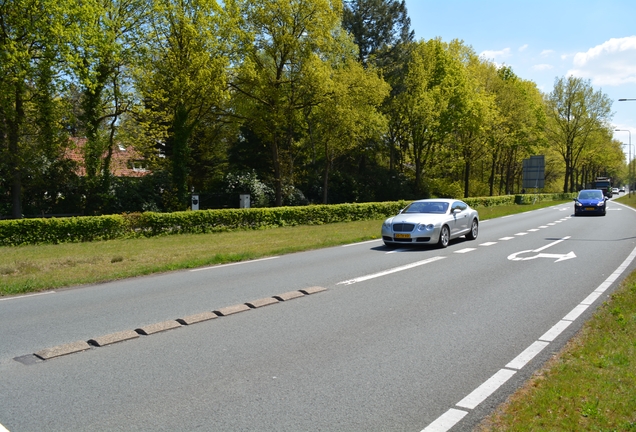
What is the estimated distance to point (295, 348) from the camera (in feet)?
18.3

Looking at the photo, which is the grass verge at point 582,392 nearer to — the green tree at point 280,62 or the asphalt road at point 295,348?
the asphalt road at point 295,348

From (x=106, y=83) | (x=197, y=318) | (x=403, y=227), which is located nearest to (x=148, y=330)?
(x=197, y=318)

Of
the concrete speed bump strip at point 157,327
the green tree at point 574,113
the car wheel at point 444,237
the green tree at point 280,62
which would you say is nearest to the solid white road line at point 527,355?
the concrete speed bump strip at point 157,327

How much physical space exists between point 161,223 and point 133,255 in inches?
255

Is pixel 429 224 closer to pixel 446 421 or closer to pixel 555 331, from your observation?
pixel 555 331

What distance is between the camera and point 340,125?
35375 mm

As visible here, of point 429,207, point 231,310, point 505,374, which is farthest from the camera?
point 429,207

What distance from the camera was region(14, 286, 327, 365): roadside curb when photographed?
5.42 m

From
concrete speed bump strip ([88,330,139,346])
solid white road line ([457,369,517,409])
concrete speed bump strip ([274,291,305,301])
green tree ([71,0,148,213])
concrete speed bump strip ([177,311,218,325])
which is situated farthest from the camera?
green tree ([71,0,148,213])

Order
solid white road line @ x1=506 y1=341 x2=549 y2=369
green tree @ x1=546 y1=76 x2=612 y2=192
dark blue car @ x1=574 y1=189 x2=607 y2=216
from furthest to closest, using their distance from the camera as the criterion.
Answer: green tree @ x1=546 y1=76 x2=612 y2=192
dark blue car @ x1=574 y1=189 x2=607 y2=216
solid white road line @ x1=506 y1=341 x2=549 y2=369

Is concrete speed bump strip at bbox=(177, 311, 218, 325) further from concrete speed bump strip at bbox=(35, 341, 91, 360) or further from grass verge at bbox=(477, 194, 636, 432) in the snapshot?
grass verge at bbox=(477, 194, 636, 432)

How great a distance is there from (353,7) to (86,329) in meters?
46.5

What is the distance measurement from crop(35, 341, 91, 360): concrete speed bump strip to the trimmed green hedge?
45.8 ft

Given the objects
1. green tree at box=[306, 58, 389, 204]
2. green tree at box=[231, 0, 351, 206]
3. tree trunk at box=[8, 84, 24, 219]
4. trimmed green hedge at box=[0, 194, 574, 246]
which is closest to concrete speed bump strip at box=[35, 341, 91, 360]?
trimmed green hedge at box=[0, 194, 574, 246]
